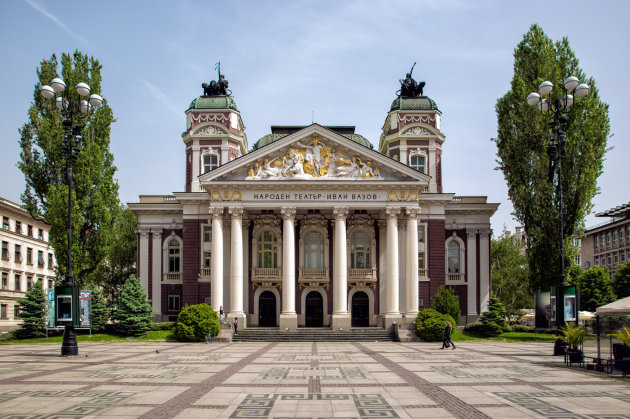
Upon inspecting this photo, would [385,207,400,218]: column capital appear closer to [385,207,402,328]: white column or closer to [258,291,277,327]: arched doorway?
[385,207,402,328]: white column

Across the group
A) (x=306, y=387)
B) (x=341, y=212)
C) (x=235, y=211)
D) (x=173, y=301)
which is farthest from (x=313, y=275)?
(x=306, y=387)

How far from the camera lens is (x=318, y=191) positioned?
47531 mm

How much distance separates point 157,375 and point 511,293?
6547cm

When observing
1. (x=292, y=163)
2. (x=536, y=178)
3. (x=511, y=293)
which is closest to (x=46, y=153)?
(x=292, y=163)

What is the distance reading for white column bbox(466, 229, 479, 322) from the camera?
2101 inches

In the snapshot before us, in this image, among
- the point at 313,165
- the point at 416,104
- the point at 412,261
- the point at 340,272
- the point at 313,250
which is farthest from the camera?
the point at 416,104

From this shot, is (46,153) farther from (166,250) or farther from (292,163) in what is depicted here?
(292,163)

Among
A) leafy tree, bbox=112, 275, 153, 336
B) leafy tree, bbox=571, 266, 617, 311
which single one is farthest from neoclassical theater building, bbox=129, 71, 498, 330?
leafy tree, bbox=571, 266, 617, 311

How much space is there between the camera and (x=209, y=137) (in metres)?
56.1

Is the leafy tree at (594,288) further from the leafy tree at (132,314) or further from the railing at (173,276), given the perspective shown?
the leafy tree at (132,314)

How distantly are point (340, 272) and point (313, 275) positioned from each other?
14.0ft

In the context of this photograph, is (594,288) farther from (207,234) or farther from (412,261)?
(207,234)

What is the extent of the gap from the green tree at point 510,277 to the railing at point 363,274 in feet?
100

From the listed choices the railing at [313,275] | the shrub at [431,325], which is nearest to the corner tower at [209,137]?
the railing at [313,275]
